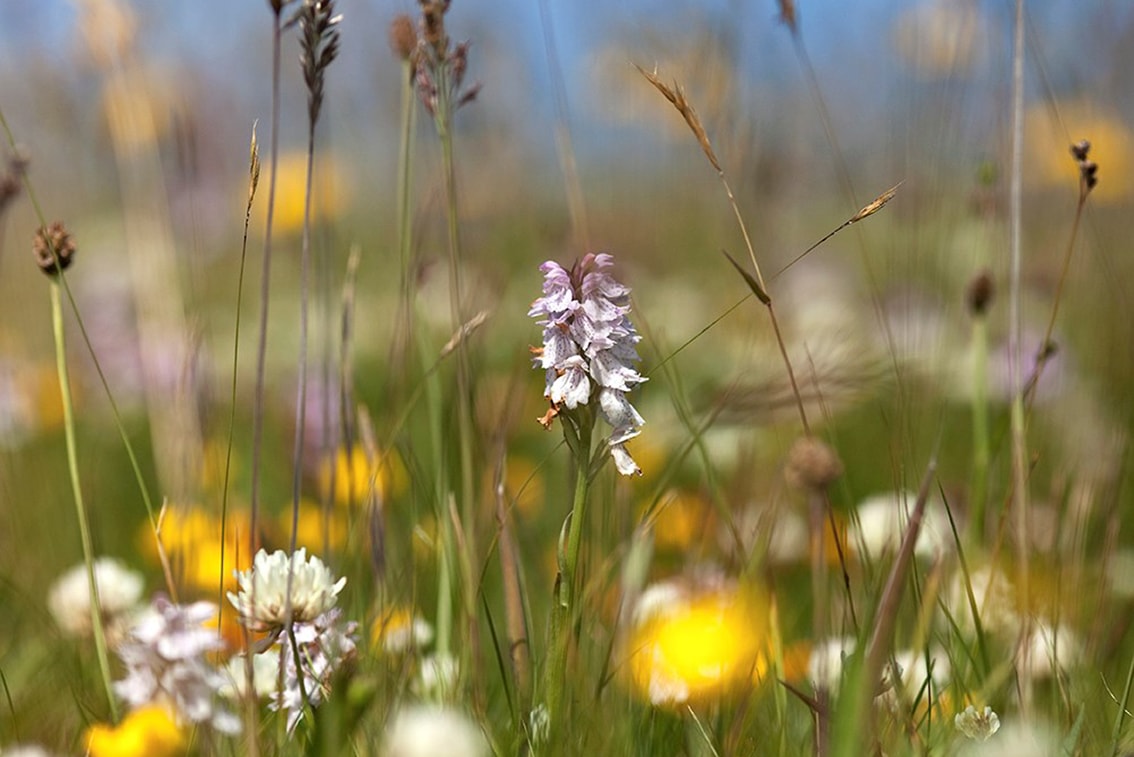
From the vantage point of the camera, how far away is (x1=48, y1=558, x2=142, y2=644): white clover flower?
1.38 metres

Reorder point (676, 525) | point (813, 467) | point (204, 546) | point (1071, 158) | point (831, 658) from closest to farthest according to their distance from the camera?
point (813, 467), point (831, 658), point (204, 546), point (676, 525), point (1071, 158)

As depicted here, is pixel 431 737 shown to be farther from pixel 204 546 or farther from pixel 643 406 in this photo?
pixel 643 406

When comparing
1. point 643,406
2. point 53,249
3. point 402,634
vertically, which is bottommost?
point 402,634

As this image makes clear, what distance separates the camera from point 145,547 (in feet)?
6.87

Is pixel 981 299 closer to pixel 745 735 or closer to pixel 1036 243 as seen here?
pixel 745 735

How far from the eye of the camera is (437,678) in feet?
3.69

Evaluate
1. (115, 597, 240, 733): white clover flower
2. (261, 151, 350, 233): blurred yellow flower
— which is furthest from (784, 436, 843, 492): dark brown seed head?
(261, 151, 350, 233): blurred yellow flower

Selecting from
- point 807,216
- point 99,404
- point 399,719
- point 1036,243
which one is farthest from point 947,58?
point 807,216

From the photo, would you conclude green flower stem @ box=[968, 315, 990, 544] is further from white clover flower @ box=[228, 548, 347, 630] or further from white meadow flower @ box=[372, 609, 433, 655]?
white clover flower @ box=[228, 548, 347, 630]

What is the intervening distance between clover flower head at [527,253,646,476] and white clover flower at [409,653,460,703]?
33cm

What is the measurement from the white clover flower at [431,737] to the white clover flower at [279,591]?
0.37ft

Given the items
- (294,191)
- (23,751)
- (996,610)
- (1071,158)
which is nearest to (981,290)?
(996,610)

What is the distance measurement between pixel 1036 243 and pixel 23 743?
3451 mm

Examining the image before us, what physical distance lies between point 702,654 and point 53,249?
0.62 m
